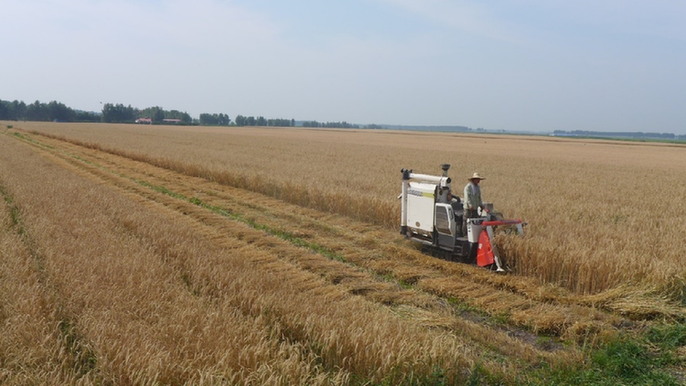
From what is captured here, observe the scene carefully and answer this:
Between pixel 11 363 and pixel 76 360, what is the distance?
19.5 inches

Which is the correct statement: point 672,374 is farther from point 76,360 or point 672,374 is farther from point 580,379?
point 76,360

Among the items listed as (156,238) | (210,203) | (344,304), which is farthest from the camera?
A: (210,203)

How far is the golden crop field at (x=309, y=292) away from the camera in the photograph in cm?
445

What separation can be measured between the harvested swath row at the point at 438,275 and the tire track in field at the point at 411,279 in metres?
0.01

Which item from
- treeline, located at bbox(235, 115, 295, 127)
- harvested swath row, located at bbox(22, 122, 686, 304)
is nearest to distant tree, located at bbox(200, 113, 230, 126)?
treeline, located at bbox(235, 115, 295, 127)

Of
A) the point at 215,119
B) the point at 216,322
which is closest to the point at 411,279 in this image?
the point at 216,322

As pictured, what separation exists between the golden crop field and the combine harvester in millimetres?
312

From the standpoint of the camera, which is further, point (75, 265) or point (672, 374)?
point (75, 265)

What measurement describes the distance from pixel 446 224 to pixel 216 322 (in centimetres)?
527

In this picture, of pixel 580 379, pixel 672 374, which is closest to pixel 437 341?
pixel 580 379

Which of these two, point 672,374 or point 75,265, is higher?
point 75,265

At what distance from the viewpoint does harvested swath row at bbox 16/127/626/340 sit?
6668mm

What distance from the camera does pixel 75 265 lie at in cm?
680

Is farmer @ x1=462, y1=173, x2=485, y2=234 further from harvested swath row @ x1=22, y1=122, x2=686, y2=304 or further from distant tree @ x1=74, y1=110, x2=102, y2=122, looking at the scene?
distant tree @ x1=74, y1=110, x2=102, y2=122
